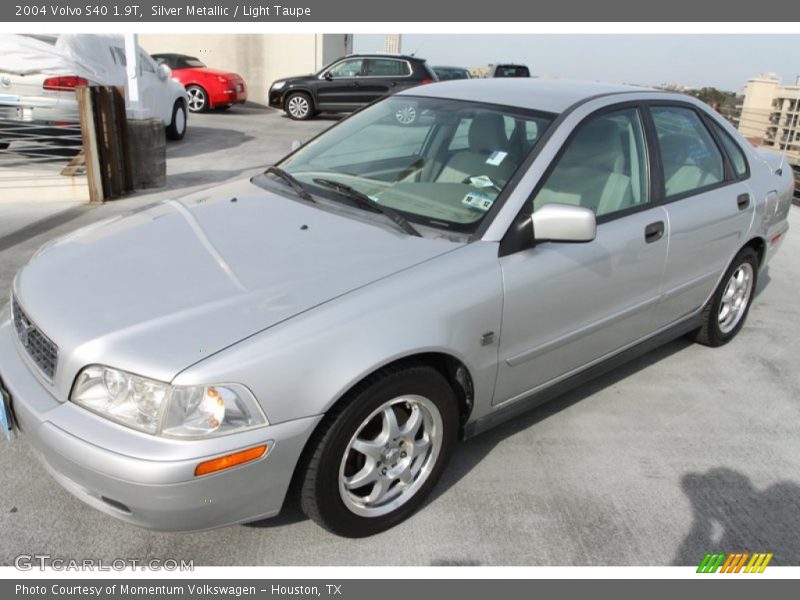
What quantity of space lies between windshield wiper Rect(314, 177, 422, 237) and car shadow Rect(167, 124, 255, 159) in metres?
7.76

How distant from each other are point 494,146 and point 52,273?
6.62 feet

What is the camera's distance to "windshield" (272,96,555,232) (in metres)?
3.08

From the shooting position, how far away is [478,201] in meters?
3.01

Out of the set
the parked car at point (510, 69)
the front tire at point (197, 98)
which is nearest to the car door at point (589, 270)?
the front tire at point (197, 98)

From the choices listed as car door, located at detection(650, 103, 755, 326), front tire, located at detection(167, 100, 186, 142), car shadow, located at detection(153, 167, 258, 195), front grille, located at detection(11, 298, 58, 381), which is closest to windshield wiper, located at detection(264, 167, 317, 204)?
front grille, located at detection(11, 298, 58, 381)

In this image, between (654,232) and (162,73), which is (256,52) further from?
(654,232)

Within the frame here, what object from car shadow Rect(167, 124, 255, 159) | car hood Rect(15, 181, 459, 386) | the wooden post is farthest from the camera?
car shadow Rect(167, 124, 255, 159)

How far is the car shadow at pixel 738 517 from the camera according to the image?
274 centimetres

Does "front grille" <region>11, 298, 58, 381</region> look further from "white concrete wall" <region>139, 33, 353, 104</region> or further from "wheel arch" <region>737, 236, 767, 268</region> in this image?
"white concrete wall" <region>139, 33, 353, 104</region>

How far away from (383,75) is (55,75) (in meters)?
9.79

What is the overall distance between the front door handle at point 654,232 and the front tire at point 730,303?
1.03 metres

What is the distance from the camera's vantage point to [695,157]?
13.0 feet

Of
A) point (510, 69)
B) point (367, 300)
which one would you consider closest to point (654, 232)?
point (367, 300)

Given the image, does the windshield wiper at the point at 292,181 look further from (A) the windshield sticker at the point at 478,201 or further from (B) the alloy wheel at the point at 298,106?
(B) the alloy wheel at the point at 298,106
